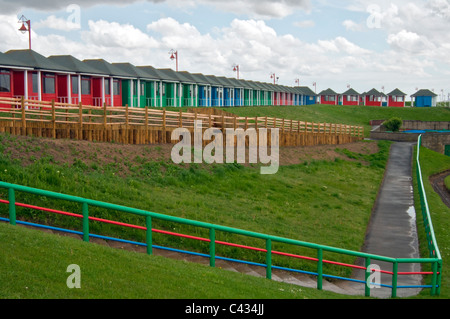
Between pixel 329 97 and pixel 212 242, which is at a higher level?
pixel 329 97

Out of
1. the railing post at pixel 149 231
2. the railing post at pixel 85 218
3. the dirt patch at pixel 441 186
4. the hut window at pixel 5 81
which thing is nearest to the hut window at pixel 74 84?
the hut window at pixel 5 81

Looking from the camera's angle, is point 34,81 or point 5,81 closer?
point 5,81

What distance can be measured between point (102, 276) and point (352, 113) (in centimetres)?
7667

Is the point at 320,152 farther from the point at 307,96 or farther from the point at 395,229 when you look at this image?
the point at 307,96

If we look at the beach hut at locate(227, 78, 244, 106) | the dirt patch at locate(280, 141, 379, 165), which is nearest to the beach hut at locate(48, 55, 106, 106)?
the dirt patch at locate(280, 141, 379, 165)

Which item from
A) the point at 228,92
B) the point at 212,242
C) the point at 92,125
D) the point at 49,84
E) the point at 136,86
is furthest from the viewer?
the point at 228,92

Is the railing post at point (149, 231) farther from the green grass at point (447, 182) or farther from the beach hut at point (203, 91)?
the beach hut at point (203, 91)

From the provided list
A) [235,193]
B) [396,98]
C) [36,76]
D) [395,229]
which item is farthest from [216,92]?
[396,98]

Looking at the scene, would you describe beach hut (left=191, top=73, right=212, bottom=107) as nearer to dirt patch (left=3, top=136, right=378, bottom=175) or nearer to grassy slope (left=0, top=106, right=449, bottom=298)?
grassy slope (left=0, top=106, right=449, bottom=298)

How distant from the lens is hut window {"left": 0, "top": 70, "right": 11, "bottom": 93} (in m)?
31.0

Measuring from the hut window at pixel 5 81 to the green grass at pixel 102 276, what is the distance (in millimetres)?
25418

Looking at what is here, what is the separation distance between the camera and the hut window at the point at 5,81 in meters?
31.0

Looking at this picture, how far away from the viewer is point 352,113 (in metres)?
80.1
